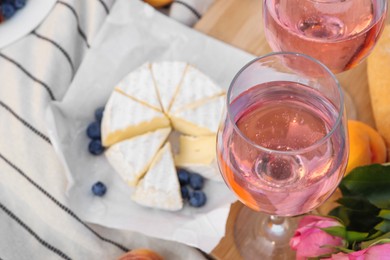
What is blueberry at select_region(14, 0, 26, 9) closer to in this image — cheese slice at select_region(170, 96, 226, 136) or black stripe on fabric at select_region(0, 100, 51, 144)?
black stripe on fabric at select_region(0, 100, 51, 144)

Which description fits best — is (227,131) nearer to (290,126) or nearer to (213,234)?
(290,126)

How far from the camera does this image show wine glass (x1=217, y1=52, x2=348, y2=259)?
584mm

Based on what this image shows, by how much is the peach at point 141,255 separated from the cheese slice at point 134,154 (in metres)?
0.10

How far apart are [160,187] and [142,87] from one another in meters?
0.16

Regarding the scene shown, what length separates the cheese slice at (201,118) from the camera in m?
0.90

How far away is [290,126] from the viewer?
2.11 feet

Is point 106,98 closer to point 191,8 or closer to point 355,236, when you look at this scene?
point 191,8

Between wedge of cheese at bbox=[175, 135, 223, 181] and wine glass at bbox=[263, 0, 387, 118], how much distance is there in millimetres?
219

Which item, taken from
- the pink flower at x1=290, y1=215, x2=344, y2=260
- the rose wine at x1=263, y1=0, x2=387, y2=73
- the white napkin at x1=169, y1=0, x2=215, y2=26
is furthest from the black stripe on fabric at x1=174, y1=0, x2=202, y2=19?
the pink flower at x1=290, y1=215, x2=344, y2=260

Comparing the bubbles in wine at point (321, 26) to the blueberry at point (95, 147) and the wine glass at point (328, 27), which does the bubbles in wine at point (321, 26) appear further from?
the blueberry at point (95, 147)

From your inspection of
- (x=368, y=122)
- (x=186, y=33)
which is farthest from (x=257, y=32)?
(x=368, y=122)

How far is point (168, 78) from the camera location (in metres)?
0.93

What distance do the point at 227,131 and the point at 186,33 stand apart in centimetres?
40

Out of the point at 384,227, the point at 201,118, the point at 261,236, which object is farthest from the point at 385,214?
the point at 201,118
